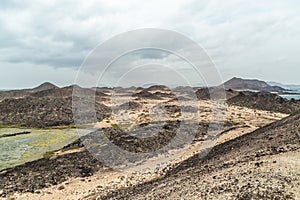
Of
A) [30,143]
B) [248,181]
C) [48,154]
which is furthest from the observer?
[30,143]

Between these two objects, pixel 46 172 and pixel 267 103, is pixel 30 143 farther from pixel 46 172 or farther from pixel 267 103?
pixel 267 103

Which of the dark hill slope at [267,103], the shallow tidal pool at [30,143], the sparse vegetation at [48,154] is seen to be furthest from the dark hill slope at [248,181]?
the dark hill slope at [267,103]

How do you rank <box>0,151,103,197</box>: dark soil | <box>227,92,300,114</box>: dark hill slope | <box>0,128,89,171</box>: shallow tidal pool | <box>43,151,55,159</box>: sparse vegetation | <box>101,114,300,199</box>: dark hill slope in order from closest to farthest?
1. <box>101,114,300,199</box>: dark hill slope
2. <box>0,151,103,197</box>: dark soil
3. <box>0,128,89,171</box>: shallow tidal pool
4. <box>43,151,55,159</box>: sparse vegetation
5. <box>227,92,300,114</box>: dark hill slope

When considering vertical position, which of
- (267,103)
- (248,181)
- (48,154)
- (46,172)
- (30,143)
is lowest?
(46,172)

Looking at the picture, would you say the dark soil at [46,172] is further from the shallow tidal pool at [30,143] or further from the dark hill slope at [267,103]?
the dark hill slope at [267,103]

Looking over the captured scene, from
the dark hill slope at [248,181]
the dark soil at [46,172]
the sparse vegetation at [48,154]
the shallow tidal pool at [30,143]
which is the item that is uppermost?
the dark hill slope at [248,181]

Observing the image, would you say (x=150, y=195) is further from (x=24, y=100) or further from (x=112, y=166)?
(x=24, y=100)

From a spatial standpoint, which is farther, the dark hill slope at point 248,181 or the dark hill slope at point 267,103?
the dark hill slope at point 267,103

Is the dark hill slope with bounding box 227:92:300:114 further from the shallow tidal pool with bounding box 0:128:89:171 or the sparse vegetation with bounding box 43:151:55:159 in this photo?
the sparse vegetation with bounding box 43:151:55:159

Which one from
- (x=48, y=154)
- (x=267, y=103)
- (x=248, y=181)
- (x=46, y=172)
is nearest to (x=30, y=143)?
(x=48, y=154)

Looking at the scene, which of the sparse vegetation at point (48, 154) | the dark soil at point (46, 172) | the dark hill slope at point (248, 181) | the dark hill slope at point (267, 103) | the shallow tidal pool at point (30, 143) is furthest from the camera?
the dark hill slope at point (267, 103)

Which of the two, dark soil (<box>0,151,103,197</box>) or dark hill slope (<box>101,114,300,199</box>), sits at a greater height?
dark hill slope (<box>101,114,300,199</box>)

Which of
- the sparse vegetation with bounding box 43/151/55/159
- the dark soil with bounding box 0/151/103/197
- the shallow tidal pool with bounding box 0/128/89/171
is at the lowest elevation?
the dark soil with bounding box 0/151/103/197

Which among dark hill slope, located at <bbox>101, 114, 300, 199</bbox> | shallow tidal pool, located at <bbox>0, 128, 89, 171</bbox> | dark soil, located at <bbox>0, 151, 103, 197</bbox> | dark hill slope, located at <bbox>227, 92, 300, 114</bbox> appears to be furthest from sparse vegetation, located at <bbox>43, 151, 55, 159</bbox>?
dark hill slope, located at <bbox>227, 92, 300, 114</bbox>
